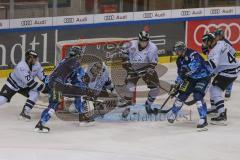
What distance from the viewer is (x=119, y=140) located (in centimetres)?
704

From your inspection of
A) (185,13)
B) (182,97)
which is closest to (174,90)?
(182,97)

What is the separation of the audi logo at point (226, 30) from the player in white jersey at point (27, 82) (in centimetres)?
447

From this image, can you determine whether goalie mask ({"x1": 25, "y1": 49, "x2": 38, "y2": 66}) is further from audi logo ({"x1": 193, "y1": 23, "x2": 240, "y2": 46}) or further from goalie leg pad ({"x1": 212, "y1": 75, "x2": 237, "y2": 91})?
audi logo ({"x1": 193, "y1": 23, "x2": 240, "y2": 46})

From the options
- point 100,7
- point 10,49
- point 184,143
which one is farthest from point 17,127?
point 100,7

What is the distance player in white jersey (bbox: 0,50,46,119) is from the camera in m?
7.70

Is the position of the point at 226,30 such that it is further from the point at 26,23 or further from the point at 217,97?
the point at 217,97

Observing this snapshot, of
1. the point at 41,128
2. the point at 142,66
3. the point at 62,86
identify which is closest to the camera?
the point at 41,128

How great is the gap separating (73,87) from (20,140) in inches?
33.8

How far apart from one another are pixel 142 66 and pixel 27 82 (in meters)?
1.28

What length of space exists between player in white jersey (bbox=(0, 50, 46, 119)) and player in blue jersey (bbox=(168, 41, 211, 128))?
150 centimetres

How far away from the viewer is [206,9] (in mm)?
11875

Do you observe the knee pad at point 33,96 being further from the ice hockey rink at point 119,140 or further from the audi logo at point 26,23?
the audi logo at point 26,23

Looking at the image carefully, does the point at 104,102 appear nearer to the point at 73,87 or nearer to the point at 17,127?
the point at 73,87

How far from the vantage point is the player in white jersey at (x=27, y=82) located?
770cm
